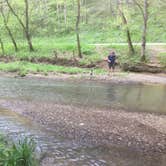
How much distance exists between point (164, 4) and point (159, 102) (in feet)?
80.4

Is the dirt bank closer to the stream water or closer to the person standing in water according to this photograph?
the stream water

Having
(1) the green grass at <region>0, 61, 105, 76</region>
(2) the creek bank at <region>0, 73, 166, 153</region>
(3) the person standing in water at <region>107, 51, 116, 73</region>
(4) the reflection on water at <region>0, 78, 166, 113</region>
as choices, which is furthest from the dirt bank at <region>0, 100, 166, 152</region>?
(3) the person standing in water at <region>107, 51, 116, 73</region>

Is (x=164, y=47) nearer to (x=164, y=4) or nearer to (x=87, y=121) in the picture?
(x=164, y=4)

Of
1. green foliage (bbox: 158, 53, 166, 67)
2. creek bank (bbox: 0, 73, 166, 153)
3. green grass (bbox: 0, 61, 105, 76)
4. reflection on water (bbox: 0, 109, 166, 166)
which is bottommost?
green grass (bbox: 0, 61, 105, 76)

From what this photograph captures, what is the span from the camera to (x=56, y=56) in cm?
3625

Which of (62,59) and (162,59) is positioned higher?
(162,59)

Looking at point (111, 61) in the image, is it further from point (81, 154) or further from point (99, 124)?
point (81, 154)

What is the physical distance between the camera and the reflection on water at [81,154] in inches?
399

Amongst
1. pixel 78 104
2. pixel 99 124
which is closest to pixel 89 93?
pixel 78 104

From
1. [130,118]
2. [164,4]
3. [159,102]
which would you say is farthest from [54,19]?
[130,118]

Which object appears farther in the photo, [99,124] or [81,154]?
[99,124]

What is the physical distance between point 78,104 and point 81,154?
26.5ft

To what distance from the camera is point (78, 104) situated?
18766 mm

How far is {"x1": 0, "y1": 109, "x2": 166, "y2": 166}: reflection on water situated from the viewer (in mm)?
10125
